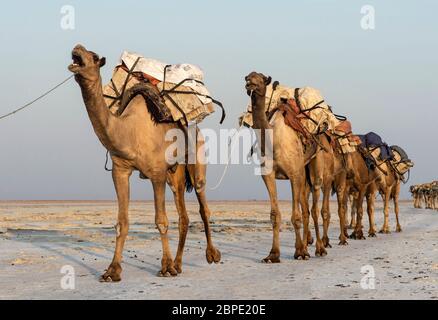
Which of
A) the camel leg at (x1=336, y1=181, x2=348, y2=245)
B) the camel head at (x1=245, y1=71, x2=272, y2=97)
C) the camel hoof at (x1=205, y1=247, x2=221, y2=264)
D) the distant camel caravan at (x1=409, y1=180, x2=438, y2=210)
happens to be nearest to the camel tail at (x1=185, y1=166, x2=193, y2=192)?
the camel hoof at (x1=205, y1=247, x2=221, y2=264)

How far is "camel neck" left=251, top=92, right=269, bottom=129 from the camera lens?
12.0 meters

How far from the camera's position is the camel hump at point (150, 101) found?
10.7 metres

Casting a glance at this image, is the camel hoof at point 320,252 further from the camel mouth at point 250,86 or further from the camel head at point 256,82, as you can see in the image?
the camel mouth at point 250,86

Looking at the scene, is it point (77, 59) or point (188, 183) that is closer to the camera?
point (77, 59)

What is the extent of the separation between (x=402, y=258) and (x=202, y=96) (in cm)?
529

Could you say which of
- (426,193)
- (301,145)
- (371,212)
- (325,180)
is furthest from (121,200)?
(426,193)

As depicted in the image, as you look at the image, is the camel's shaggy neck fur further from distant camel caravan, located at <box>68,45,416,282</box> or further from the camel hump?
the camel hump

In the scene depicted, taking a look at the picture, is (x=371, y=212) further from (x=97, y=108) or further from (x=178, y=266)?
(x=97, y=108)

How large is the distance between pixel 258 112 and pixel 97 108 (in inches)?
156

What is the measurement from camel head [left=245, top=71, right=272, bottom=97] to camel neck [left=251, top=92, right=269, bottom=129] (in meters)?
0.11

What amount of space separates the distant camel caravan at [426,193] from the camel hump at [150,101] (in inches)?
1707

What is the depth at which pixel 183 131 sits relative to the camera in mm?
11422
